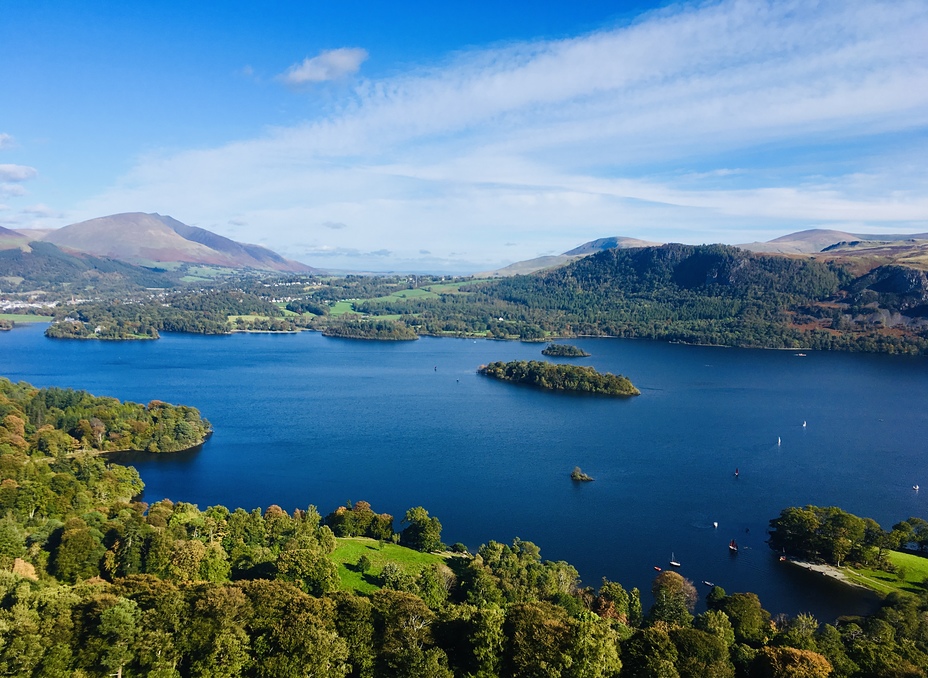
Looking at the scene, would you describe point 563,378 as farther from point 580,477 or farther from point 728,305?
point 728,305

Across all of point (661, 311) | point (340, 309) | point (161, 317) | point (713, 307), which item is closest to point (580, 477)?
point (713, 307)

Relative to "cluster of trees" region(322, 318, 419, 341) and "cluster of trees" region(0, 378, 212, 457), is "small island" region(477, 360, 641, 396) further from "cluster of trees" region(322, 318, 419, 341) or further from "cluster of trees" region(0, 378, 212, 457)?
"cluster of trees" region(322, 318, 419, 341)

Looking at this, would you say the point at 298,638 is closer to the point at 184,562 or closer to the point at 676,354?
the point at 184,562

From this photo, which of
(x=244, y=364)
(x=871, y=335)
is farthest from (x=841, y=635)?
(x=871, y=335)

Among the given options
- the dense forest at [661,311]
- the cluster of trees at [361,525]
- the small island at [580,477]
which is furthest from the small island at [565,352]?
the cluster of trees at [361,525]

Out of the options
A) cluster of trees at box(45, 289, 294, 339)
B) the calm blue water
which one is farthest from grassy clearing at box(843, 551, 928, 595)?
cluster of trees at box(45, 289, 294, 339)

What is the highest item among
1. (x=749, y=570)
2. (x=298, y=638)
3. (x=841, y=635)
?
(x=298, y=638)
